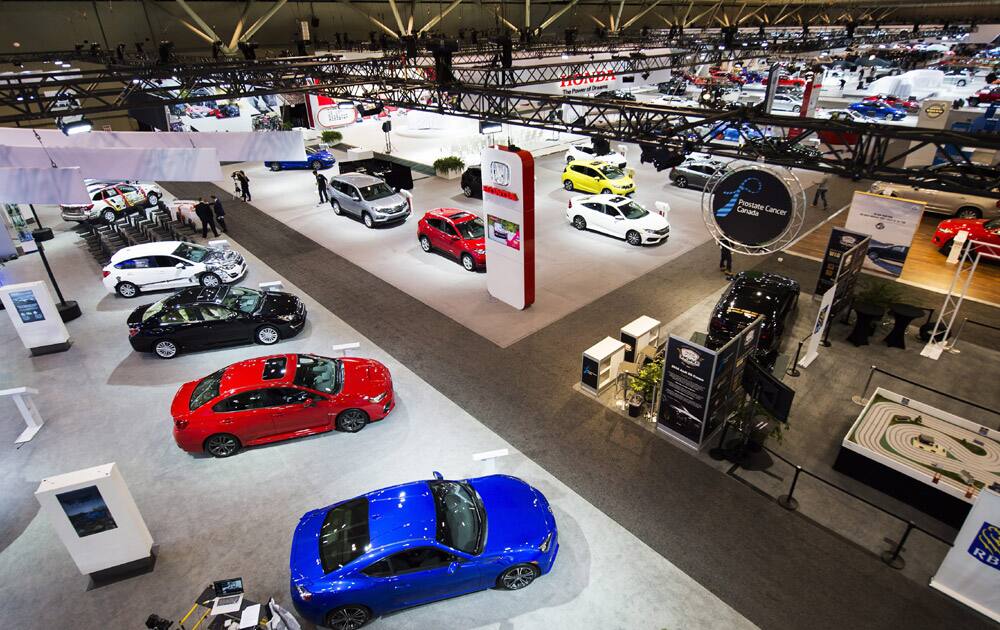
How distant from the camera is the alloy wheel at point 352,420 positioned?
8.66m

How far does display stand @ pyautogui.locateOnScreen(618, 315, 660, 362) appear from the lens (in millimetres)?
9867

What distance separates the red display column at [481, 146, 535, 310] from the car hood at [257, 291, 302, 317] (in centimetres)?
455

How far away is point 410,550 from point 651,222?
41.4ft

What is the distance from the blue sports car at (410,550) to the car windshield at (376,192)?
13.2m

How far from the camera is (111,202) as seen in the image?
18.2m

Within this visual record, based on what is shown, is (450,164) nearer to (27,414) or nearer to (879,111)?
(27,414)

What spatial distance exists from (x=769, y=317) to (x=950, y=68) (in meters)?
48.4

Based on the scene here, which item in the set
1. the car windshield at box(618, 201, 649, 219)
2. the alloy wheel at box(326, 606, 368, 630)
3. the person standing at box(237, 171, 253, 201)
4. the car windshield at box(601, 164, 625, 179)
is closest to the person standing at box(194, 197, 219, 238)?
the person standing at box(237, 171, 253, 201)

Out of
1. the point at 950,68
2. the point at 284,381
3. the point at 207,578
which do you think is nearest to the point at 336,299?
the point at 284,381

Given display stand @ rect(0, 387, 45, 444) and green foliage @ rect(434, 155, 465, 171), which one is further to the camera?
green foliage @ rect(434, 155, 465, 171)

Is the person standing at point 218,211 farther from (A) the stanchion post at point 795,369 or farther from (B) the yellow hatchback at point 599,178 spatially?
(A) the stanchion post at point 795,369

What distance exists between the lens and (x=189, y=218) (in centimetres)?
1761

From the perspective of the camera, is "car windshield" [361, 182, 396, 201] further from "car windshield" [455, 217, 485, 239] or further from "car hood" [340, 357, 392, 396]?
"car hood" [340, 357, 392, 396]

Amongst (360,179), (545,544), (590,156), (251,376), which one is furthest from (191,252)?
(590,156)
